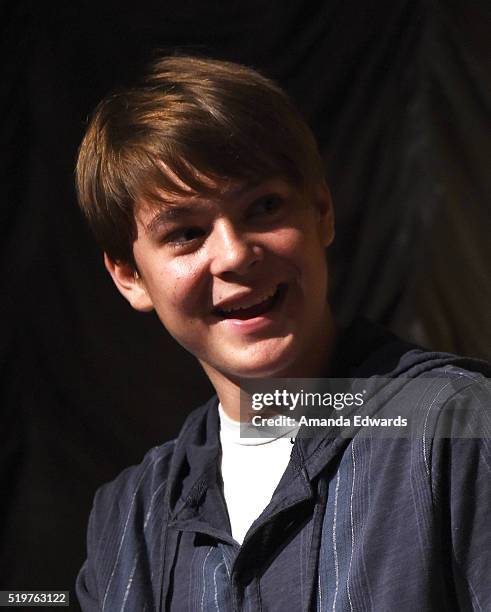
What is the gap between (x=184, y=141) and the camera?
3.52 feet

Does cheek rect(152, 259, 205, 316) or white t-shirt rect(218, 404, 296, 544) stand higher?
cheek rect(152, 259, 205, 316)

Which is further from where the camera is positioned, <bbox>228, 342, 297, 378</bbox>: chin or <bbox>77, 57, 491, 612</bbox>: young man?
<bbox>228, 342, 297, 378</bbox>: chin

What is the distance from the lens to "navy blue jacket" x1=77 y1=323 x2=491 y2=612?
0.94 metres

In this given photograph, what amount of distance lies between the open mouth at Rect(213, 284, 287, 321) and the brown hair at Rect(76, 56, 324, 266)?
14cm

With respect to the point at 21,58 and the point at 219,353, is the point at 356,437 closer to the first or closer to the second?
the point at 219,353

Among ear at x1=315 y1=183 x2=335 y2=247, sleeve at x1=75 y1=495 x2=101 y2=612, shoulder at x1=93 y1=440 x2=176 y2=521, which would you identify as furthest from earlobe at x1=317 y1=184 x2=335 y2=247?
sleeve at x1=75 y1=495 x2=101 y2=612

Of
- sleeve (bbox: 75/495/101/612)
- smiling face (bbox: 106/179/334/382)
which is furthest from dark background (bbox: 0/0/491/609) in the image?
smiling face (bbox: 106/179/334/382)

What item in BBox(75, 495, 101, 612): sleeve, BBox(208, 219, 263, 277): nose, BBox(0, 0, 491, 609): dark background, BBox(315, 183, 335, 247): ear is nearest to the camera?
BBox(208, 219, 263, 277): nose

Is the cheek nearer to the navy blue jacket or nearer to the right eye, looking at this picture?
the right eye

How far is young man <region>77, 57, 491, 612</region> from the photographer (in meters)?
0.96

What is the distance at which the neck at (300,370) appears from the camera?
1.14 meters

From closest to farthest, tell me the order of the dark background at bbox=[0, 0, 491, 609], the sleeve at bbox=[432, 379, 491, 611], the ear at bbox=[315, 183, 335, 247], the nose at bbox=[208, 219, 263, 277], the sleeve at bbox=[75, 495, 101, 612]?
the sleeve at bbox=[432, 379, 491, 611] < the nose at bbox=[208, 219, 263, 277] < the ear at bbox=[315, 183, 335, 247] < the sleeve at bbox=[75, 495, 101, 612] < the dark background at bbox=[0, 0, 491, 609]

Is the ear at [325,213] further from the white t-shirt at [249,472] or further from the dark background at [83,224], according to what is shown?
the dark background at [83,224]

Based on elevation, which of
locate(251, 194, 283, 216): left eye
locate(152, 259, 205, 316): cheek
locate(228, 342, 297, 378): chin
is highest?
locate(251, 194, 283, 216): left eye
